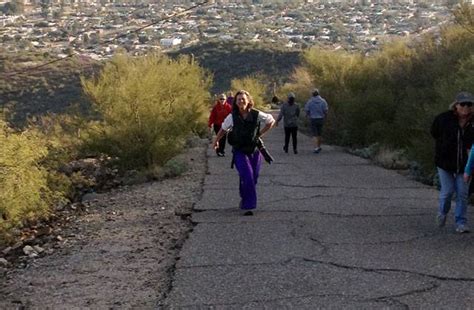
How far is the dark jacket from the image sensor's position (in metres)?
9.67

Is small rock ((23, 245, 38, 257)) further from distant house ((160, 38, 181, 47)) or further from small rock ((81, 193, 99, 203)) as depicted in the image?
distant house ((160, 38, 181, 47))

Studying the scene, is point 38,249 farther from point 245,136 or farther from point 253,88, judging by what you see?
point 253,88

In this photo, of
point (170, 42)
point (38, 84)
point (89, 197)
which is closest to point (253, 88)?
point (38, 84)

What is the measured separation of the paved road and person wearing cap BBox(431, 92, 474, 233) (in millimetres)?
438

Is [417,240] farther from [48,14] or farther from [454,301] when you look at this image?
[48,14]

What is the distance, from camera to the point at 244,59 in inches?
3098

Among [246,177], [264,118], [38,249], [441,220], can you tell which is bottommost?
[38,249]

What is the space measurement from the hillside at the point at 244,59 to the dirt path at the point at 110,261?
57.3 m

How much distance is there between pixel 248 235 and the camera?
9.92 metres

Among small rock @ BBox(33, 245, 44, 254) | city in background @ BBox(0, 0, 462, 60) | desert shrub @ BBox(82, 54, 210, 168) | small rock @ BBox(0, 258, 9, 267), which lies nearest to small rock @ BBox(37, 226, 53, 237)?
small rock @ BBox(33, 245, 44, 254)

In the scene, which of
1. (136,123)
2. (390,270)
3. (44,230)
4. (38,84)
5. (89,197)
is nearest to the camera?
(390,270)

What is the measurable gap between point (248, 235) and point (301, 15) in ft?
328

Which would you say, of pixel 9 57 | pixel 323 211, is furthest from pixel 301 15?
pixel 323 211

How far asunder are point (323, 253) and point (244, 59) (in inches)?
2783
